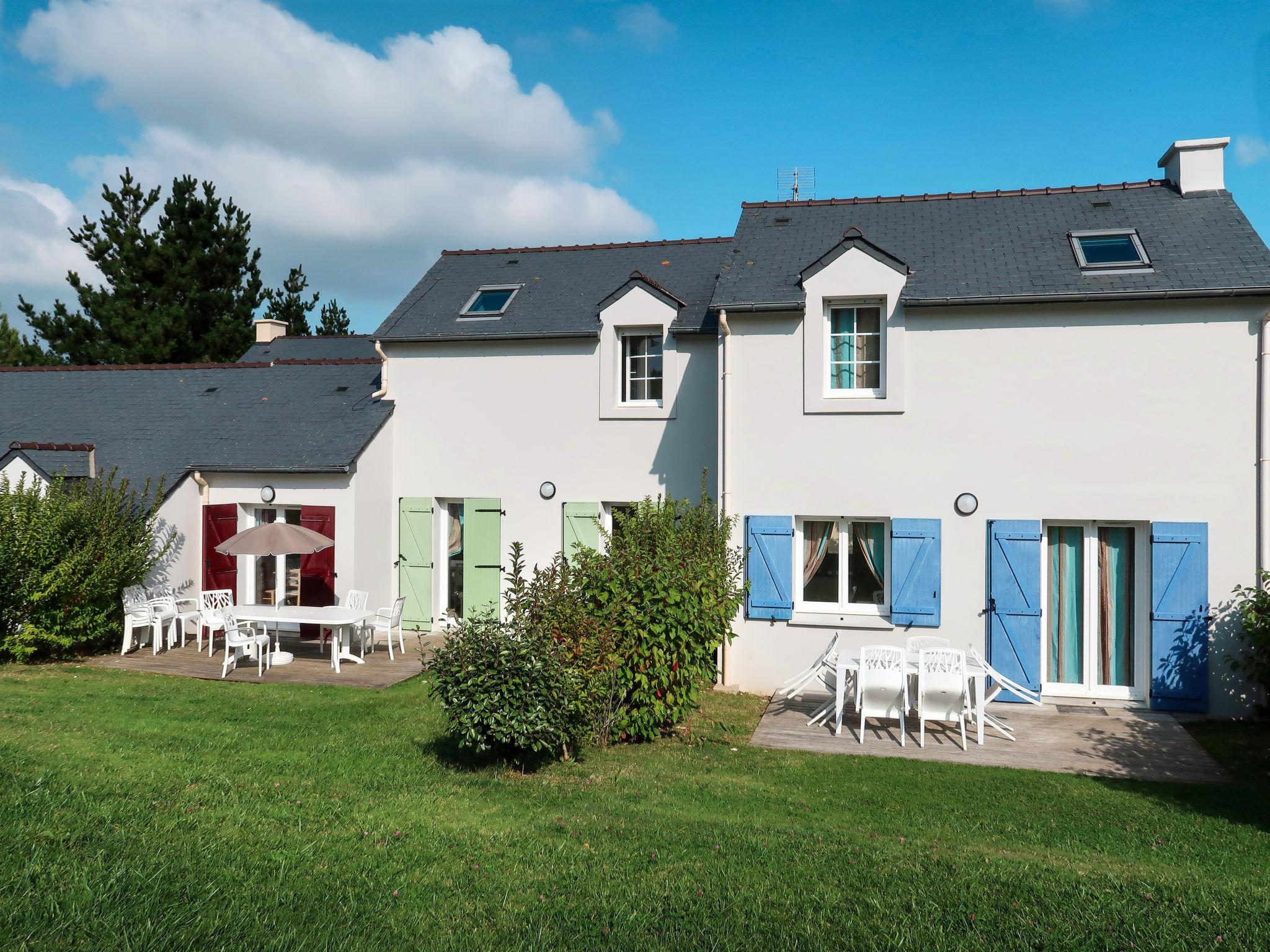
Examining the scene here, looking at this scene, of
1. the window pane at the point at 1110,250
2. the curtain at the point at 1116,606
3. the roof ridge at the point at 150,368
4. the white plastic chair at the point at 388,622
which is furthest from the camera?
the roof ridge at the point at 150,368

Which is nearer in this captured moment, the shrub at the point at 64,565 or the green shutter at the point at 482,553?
the shrub at the point at 64,565

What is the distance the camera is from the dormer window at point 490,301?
14769 millimetres

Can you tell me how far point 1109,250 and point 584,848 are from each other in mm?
10563

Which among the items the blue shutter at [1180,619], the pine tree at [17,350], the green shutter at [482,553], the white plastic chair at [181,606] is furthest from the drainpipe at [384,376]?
the pine tree at [17,350]

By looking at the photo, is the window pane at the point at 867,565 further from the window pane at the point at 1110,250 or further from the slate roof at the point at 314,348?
the slate roof at the point at 314,348

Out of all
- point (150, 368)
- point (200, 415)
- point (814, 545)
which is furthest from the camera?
point (150, 368)

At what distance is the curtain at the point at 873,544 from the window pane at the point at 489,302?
23.6ft

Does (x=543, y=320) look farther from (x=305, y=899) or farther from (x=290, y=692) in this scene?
(x=305, y=899)

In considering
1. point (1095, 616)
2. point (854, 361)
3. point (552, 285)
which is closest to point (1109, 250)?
point (854, 361)

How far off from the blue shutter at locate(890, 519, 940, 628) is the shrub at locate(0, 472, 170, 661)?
11137mm

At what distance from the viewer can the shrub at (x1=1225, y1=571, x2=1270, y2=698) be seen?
8.88 m

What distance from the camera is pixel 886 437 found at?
11.2m

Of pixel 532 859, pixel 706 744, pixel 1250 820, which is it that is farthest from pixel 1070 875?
pixel 706 744

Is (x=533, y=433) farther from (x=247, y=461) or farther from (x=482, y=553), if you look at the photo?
(x=247, y=461)
